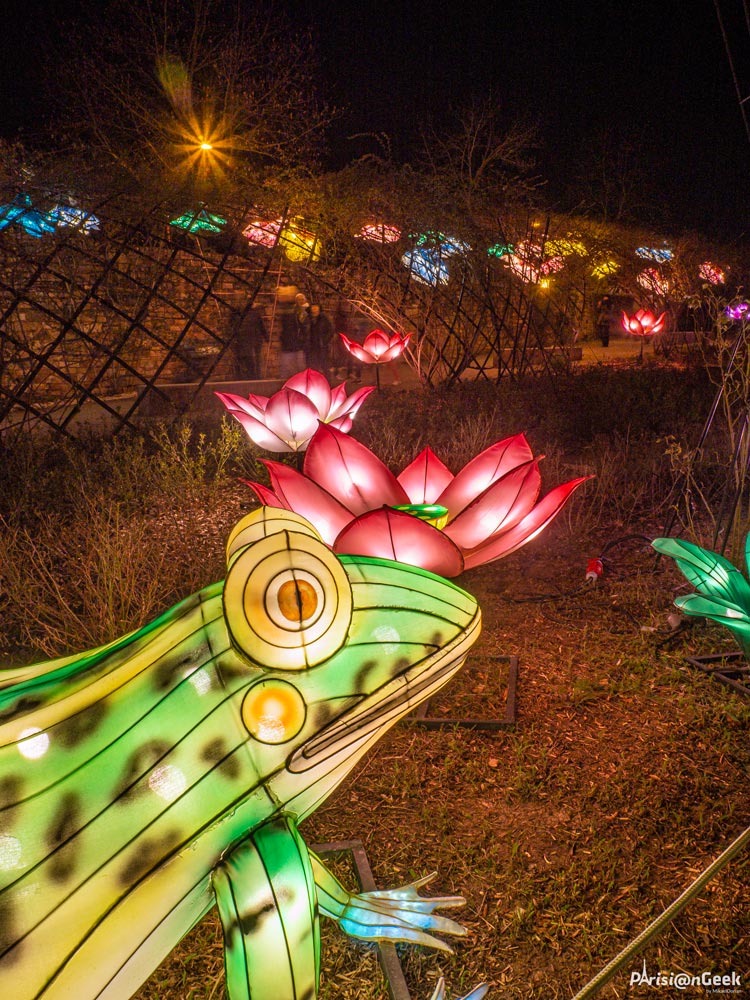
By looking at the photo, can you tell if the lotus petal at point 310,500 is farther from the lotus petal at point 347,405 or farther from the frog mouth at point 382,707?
the lotus petal at point 347,405

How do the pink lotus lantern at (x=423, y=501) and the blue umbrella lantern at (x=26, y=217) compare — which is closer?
the pink lotus lantern at (x=423, y=501)

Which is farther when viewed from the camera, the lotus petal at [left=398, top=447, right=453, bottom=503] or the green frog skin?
the lotus petal at [left=398, top=447, right=453, bottom=503]

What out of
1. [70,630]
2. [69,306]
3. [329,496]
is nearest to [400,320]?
[69,306]

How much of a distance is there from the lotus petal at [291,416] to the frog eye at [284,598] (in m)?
2.64

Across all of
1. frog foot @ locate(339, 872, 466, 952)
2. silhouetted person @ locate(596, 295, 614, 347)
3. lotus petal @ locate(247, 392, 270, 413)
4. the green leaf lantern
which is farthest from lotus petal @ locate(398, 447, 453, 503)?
silhouetted person @ locate(596, 295, 614, 347)

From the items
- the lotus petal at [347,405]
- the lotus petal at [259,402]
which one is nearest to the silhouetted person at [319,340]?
the lotus petal at [347,405]

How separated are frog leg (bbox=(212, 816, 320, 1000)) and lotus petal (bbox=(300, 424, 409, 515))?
3.37 feet

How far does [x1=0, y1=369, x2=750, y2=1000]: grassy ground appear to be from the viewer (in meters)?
1.60

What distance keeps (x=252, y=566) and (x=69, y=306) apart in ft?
24.9

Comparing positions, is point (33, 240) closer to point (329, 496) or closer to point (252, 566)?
point (329, 496)

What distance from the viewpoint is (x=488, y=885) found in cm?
179

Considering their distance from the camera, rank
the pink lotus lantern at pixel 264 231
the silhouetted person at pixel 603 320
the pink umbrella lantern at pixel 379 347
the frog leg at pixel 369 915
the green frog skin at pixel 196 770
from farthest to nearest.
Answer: the silhouetted person at pixel 603 320 < the pink lotus lantern at pixel 264 231 < the pink umbrella lantern at pixel 379 347 < the frog leg at pixel 369 915 < the green frog skin at pixel 196 770

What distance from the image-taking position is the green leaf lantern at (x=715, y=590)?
1.83m

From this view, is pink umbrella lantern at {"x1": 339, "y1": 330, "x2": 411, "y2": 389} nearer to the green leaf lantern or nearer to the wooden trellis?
the wooden trellis
